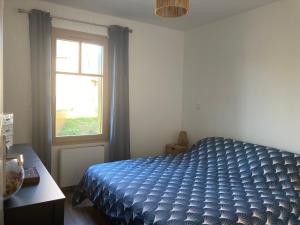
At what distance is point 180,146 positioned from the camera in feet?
13.4

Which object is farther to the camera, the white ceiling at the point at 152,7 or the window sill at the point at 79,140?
the window sill at the point at 79,140

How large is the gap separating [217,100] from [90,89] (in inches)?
74.7

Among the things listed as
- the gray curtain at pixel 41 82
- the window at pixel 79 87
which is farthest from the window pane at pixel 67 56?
the gray curtain at pixel 41 82

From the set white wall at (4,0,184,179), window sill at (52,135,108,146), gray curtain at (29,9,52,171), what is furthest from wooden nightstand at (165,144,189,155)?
gray curtain at (29,9,52,171)

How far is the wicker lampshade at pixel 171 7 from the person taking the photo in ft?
6.31

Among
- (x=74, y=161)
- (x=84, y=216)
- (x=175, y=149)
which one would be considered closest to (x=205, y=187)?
(x=84, y=216)

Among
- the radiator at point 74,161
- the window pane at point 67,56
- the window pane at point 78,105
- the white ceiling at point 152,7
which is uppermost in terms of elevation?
the white ceiling at point 152,7

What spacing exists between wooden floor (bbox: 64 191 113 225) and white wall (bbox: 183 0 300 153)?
2.01 meters

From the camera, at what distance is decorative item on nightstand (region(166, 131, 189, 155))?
4.00 metres

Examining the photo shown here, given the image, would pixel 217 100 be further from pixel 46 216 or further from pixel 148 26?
pixel 46 216

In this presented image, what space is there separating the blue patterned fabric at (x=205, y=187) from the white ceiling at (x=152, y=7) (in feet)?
5.65

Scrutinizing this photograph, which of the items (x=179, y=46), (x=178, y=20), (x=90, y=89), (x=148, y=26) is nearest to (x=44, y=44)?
(x=90, y=89)

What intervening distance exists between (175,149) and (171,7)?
7.81 ft

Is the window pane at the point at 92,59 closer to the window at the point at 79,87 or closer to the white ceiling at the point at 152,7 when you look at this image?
the window at the point at 79,87
